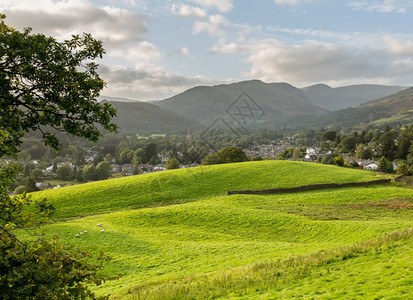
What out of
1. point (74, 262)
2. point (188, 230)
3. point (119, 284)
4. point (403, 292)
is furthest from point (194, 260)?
point (74, 262)

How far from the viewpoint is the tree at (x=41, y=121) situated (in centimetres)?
577

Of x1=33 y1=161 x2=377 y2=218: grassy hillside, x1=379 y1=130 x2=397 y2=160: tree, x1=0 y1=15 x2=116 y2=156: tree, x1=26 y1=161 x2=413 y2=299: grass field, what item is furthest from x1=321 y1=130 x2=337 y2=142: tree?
x1=0 y1=15 x2=116 y2=156: tree

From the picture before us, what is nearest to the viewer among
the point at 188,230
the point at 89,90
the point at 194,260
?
the point at 89,90

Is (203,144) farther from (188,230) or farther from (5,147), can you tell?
(5,147)

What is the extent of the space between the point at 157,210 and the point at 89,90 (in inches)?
1150

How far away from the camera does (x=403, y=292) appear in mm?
10273

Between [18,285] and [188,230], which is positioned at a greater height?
[18,285]

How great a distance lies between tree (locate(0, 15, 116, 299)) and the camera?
18.9 ft

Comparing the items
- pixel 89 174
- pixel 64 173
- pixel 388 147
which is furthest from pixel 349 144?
pixel 64 173

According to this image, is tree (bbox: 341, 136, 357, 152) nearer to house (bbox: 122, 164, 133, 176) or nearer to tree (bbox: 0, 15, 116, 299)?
house (bbox: 122, 164, 133, 176)

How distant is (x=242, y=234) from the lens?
88.9 feet

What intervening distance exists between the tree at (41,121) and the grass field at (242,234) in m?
7.90

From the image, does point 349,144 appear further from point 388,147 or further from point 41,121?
point 41,121

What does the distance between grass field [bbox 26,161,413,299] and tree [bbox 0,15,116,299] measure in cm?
790
